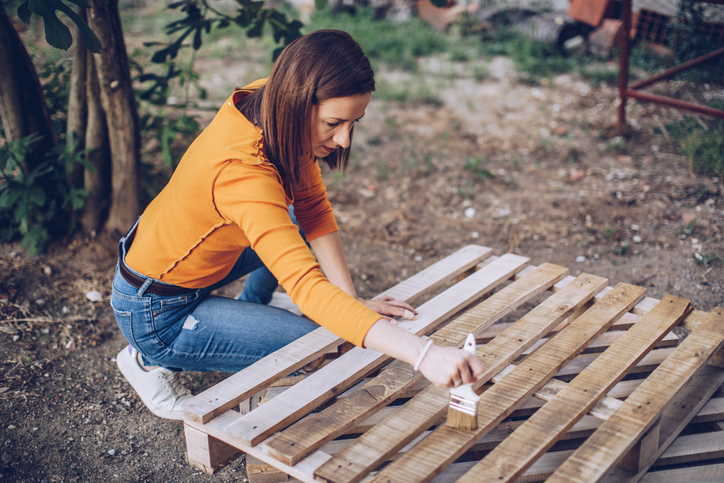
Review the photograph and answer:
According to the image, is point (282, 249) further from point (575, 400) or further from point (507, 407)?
point (575, 400)

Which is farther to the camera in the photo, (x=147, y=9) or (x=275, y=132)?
(x=147, y=9)

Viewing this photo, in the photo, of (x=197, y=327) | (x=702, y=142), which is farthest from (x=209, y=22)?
(x=702, y=142)

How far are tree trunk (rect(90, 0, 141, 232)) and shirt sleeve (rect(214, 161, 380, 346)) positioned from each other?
163 centimetres

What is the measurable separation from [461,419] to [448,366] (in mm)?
266

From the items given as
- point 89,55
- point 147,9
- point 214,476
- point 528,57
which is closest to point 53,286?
point 89,55

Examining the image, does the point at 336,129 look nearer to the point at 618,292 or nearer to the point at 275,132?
the point at 275,132

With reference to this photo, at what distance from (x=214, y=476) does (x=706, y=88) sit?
17.4 feet

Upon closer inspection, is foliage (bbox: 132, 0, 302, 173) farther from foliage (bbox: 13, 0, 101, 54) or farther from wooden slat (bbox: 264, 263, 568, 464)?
wooden slat (bbox: 264, 263, 568, 464)

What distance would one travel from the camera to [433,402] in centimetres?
169

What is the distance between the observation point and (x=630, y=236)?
3320 mm

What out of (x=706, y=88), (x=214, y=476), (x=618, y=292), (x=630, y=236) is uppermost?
(x=706, y=88)

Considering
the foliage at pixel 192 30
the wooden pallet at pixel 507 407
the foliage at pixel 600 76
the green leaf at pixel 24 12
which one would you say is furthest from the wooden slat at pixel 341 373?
the foliage at pixel 600 76

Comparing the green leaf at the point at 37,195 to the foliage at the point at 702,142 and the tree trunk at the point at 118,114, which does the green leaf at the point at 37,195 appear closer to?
the tree trunk at the point at 118,114

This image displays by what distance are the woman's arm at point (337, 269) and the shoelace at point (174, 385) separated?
75 cm
